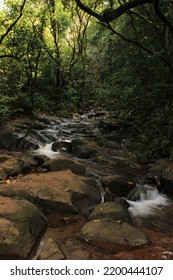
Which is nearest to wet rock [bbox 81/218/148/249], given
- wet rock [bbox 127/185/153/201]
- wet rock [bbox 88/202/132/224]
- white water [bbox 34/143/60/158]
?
wet rock [bbox 88/202/132/224]

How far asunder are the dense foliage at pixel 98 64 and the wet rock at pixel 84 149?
2296 mm

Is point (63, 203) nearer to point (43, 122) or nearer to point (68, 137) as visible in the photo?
point (68, 137)

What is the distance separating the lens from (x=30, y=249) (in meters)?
4.80

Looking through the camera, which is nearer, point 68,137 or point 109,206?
point 109,206

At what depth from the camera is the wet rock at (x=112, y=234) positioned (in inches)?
212

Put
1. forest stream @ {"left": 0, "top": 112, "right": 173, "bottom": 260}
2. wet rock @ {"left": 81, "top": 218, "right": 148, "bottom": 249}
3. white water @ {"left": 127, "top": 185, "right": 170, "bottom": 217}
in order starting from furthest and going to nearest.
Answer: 1. white water @ {"left": 127, "top": 185, "right": 170, "bottom": 217}
2. wet rock @ {"left": 81, "top": 218, "right": 148, "bottom": 249}
3. forest stream @ {"left": 0, "top": 112, "right": 173, "bottom": 260}

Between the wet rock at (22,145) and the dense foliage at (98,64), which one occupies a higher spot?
the dense foliage at (98,64)

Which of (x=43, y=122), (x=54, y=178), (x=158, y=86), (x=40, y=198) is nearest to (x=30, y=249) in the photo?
(x=40, y=198)

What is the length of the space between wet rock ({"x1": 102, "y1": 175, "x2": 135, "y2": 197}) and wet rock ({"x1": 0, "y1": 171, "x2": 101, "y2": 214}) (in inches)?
13.5

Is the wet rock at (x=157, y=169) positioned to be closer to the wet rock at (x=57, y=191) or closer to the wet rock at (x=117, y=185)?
the wet rock at (x=117, y=185)

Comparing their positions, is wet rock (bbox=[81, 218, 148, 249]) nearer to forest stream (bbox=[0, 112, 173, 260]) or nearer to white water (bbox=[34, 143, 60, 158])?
forest stream (bbox=[0, 112, 173, 260])

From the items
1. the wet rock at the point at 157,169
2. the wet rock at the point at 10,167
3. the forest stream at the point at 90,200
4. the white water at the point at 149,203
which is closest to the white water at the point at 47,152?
the forest stream at the point at 90,200

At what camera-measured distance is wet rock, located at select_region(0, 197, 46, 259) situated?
179 inches

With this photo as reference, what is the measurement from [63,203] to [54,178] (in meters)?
1.15
